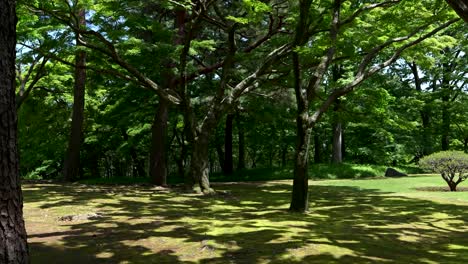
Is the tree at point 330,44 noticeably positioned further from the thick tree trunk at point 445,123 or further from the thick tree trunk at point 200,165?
the thick tree trunk at point 445,123

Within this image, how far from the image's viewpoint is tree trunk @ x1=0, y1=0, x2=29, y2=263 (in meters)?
2.95

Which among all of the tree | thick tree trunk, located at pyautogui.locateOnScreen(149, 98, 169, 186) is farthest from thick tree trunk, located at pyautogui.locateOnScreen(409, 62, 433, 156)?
thick tree trunk, located at pyautogui.locateOnScreen(149, 98, 169, 186)

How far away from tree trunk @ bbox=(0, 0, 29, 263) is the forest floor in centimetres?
266

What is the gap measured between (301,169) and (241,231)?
9.77ft

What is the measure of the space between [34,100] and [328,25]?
20.8 metres

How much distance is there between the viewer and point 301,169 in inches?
398

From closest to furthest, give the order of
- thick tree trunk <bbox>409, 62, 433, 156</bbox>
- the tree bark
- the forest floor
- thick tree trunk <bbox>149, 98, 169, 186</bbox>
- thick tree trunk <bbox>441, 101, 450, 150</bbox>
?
the tree bark < the forest floor < thick tree trunk <bbox>149, 98, 169, 186</bbox> < thick tree trunk <bbox>441, 101, 450, 150</bbox> < thick tree trunk <bbox>409, 62, 433, 156</bbox>

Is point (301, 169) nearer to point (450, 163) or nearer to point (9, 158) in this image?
point (450, 163)

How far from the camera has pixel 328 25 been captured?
40.7 ft

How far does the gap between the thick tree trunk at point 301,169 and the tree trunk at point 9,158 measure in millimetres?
7603

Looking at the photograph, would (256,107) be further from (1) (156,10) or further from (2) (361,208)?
(2) (361,208)

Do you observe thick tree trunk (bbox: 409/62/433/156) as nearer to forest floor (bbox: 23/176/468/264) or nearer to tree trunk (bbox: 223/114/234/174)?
tree trunk (bbox: 223/114/234/174)

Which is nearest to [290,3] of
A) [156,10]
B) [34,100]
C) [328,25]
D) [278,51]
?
[278,51]

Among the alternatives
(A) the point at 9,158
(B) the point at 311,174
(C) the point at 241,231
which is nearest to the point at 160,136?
(B) the point at 311,174
